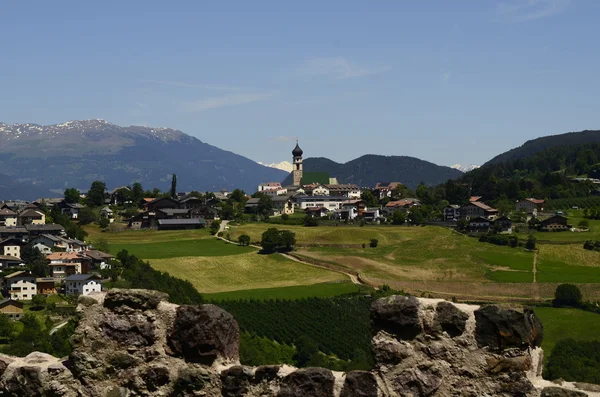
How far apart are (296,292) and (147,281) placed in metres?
14.8

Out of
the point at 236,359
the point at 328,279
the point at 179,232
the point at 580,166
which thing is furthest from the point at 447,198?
the point at 236,359

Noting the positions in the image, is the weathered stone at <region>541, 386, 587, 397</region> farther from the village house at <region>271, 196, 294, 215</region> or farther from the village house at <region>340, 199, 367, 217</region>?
the village house at <region>271, 196, 294, 215</region>

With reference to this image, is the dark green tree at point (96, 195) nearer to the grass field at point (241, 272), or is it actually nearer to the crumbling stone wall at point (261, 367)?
the grass field at point (241, 272)

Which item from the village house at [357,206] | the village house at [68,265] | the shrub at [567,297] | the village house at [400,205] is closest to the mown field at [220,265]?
the village house at [68,265]

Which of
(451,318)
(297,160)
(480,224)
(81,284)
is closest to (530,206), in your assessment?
(480,224)

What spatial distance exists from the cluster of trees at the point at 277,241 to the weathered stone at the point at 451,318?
82.0 meters

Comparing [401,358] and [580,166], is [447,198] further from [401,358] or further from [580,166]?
[401,358]

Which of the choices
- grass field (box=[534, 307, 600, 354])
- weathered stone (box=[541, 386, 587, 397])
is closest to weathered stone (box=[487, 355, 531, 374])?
weathered stone (box=[541, 386, 587, 397])

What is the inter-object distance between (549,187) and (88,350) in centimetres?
13839

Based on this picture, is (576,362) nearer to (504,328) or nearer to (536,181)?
(504,328)

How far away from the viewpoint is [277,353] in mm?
44656

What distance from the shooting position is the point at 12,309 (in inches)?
2154

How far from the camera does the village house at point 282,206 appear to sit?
13338 cm

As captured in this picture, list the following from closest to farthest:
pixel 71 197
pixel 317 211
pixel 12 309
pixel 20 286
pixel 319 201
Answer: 1. pixel 12 309
2. pixel 20 286
3. pixel 71 197
4. pixel 317 211
5. pixel 319 201
